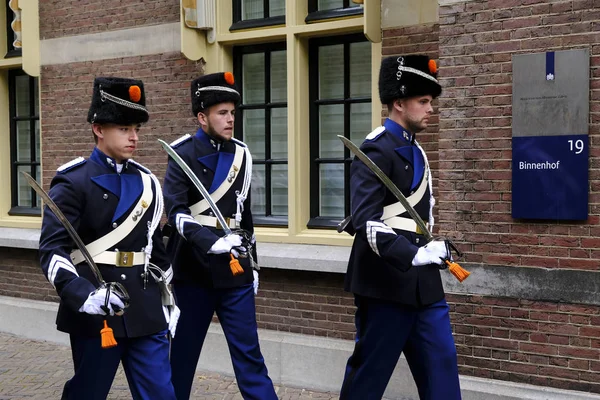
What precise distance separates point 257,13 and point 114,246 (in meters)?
3.86

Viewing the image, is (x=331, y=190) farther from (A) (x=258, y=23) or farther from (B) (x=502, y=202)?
(B) (x=502, y=202)

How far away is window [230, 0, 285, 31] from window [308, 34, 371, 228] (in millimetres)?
412

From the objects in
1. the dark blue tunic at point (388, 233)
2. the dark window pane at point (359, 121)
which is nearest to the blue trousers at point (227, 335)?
the dark blue tunic at point (388, 233)

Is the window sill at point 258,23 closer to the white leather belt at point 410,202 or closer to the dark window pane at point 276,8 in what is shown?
the dark window pane at point 276,8

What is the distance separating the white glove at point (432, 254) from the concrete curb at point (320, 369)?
1.94 metres

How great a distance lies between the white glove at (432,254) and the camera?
173 inches

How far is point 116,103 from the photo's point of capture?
4.53 metres

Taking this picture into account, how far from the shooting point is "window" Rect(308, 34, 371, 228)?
734 cm

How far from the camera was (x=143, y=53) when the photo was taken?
27.4 feet

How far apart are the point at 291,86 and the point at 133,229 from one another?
3175 millimetres

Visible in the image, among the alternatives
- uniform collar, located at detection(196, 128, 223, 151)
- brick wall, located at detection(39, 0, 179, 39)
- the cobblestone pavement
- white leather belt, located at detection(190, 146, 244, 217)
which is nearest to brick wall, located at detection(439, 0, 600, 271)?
white leather belt, located at detection(190, 146, 244, 217)

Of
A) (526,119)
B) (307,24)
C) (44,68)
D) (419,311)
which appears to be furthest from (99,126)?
(44,68)

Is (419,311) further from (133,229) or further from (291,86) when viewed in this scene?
(291,86)

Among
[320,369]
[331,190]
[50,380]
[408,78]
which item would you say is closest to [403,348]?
[408,78]
